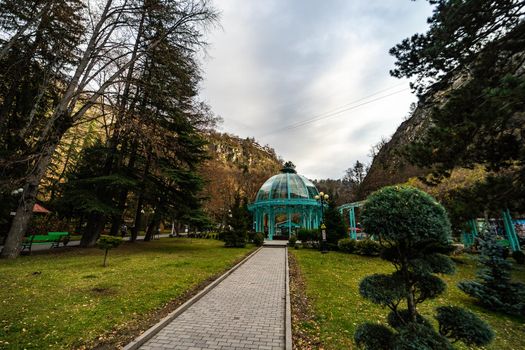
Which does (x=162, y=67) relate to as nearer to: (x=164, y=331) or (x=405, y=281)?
(x=164, y=331)

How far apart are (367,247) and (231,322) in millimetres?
12639

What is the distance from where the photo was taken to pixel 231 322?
4.79 m

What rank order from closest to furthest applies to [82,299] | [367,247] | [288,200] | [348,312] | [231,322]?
[231,322]
[348,312]
[82,299]
[367,247]
[288,200]

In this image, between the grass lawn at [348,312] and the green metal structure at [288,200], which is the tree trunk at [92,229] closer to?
the grass lawn at [348,312]

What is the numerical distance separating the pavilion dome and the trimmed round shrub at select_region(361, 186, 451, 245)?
69.3 ft

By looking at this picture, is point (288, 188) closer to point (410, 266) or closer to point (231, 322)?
point (231, 322)

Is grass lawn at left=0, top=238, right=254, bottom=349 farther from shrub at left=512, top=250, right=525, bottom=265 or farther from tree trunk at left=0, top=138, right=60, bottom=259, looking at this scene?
shrub at left=512, top=250, right=525, bottom=265

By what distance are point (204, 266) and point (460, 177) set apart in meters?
18.5

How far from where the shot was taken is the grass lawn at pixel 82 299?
3.87 metres

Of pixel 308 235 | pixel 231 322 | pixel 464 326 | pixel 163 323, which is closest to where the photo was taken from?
pixel 464 326

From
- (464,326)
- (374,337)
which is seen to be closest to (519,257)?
(464,326)

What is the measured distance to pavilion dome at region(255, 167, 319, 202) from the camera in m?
24.6

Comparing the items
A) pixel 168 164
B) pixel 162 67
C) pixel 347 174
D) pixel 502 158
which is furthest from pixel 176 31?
pixel 347 174

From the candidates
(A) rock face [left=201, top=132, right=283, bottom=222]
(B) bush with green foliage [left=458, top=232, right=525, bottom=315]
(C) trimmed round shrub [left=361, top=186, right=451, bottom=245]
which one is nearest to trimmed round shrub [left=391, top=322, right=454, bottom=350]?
(C) trimmed round shrub [left=361, top=186, right=451, bottom=245]
